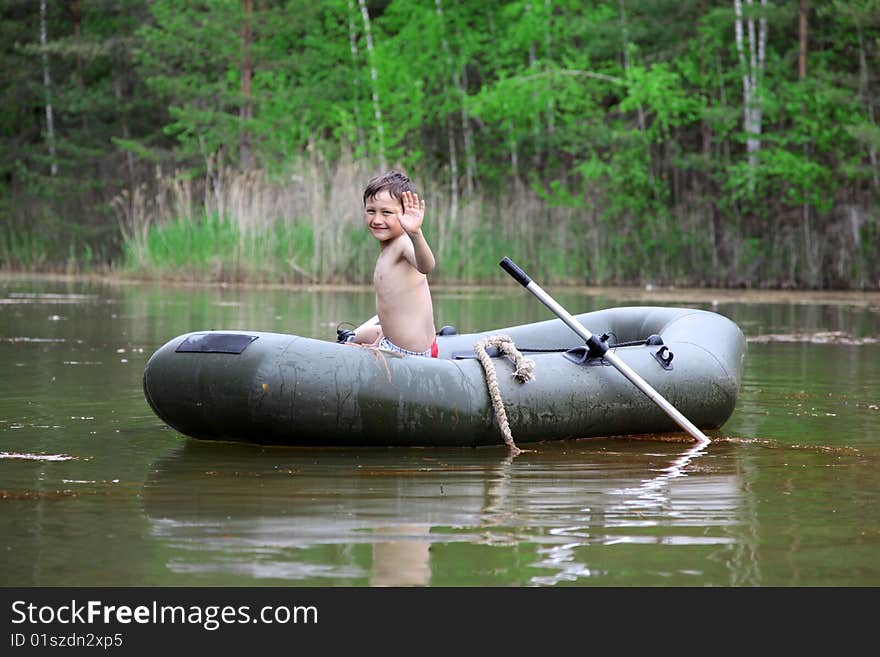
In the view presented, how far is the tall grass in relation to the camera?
1916 cm

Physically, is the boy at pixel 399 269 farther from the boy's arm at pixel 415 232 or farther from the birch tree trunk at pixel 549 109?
the birch tree trunk at pixel 549 109

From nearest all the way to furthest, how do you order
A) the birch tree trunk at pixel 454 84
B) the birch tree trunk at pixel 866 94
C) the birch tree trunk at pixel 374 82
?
the birch tree trunk at pixel 866 94, the birch tree trunk at pixel 454 84, the birch tree trunk at pixel 374 82

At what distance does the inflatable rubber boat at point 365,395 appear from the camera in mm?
5840

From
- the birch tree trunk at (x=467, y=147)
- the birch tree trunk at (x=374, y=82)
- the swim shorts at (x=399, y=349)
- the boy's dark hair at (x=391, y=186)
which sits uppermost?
the birch tree trunk at (x=374, y=82)

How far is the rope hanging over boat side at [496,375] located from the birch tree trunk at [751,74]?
14.8 m

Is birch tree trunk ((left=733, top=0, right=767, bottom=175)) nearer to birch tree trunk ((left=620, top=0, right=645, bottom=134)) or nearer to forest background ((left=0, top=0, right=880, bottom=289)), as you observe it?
forest background ((left=0, top=0, right=880, bottom=289))

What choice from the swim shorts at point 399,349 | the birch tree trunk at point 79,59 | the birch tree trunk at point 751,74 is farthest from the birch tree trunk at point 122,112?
the swim shorts at point 399,349

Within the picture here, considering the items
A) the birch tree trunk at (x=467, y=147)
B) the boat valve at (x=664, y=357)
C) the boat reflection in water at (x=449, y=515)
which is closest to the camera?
the boat reflection in water at (x=449, y=515)

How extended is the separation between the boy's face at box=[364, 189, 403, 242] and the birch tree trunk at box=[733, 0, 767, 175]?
1489 cm

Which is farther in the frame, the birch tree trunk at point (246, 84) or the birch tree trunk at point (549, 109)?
the birch tree trunk at point (246, 84)

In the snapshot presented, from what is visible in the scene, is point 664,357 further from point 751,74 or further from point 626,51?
point 626,51

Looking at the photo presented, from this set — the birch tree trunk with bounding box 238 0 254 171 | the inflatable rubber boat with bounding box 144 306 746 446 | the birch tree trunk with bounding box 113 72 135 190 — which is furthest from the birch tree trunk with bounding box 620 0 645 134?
the inflatable rubber boat with bounding box 144 306 746 446

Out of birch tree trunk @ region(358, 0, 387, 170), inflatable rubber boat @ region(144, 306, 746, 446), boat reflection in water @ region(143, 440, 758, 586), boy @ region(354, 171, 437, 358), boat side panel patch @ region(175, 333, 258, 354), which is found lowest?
boat reflection in water @ region(143, 440, 758, 586)
